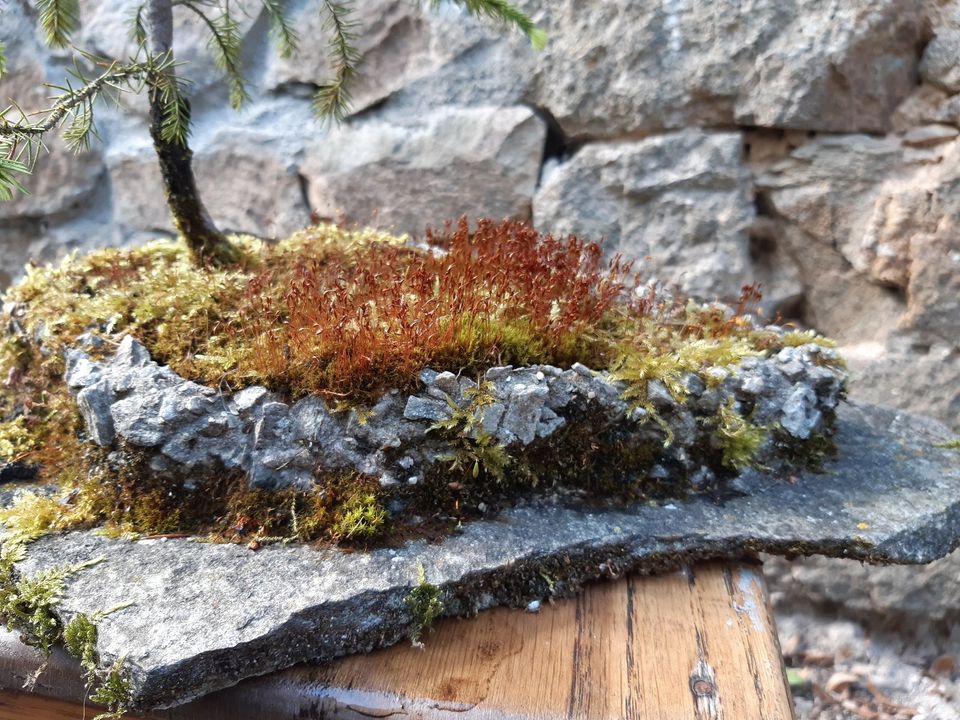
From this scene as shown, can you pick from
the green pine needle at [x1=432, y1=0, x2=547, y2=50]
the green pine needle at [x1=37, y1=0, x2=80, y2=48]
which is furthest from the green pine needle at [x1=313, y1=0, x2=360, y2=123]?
the green pine needle at [x1=37, y1=0, x2=80, y2=48]

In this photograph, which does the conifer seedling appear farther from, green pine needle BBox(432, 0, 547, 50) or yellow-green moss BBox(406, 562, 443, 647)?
yellow-green moss BBox(406, 562, 443, 647)

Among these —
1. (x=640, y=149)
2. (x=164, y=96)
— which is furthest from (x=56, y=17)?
(x=640, y=149)

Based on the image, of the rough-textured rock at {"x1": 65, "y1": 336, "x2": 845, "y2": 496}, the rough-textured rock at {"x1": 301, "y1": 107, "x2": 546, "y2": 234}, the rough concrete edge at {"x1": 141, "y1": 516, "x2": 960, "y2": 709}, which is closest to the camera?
the rough concrete edge at {"x1": 141, "y1": 516, "x2": 960, "y2": 709}

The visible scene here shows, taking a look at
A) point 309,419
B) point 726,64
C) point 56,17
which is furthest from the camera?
point 726,64

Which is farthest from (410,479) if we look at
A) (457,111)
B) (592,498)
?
(457,111)

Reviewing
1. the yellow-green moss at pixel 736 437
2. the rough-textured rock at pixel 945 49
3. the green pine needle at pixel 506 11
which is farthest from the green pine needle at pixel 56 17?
the rough-textured rock at pixel 945 49

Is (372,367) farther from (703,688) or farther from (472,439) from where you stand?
(703,688)
